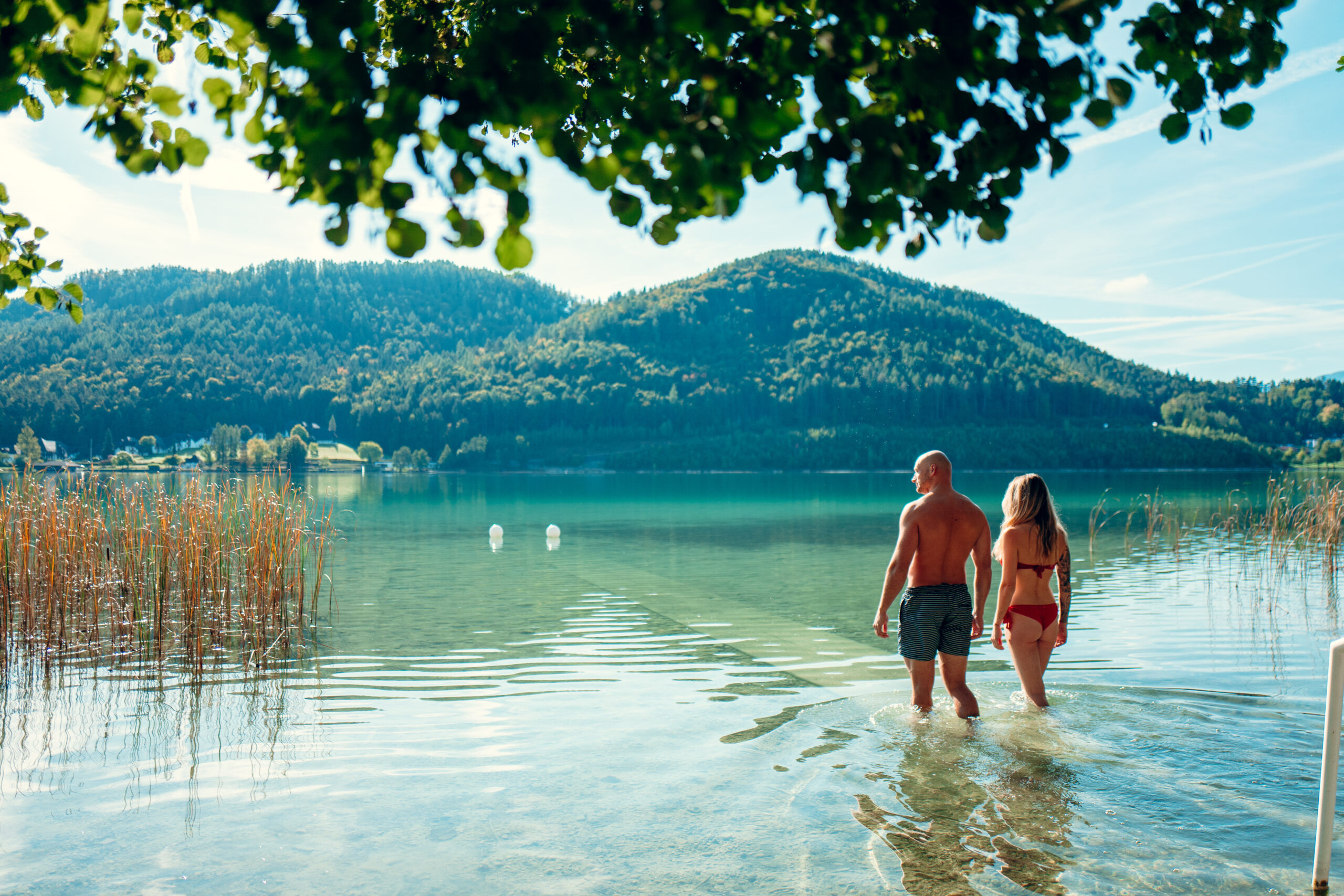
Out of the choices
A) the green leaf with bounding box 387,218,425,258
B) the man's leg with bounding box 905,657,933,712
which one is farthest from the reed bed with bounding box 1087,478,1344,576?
the green leaf with bounding box 387,218,425,258

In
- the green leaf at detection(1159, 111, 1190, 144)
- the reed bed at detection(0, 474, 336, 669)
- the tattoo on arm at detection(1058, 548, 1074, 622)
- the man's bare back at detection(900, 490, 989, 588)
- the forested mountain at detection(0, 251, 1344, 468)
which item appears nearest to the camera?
the green leaf at detection(1159, 111, 1190, 144)

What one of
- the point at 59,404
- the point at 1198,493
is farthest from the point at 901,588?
the point at 59,404

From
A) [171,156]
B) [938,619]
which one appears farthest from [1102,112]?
[938,619]

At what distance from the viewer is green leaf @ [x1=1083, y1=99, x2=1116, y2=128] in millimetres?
2490

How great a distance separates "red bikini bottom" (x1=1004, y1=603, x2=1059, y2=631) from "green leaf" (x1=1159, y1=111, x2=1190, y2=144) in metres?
4.51

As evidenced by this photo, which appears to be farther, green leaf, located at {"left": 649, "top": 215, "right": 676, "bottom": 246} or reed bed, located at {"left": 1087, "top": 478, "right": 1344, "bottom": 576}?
reed bed, located at {"left": 1087, "top": 478, "right": 1344, "bottom": 576}

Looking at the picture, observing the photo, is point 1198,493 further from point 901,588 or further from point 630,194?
point 630,194

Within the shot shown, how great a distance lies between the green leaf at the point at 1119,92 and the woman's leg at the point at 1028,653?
4.97 m

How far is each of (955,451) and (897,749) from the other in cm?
11373

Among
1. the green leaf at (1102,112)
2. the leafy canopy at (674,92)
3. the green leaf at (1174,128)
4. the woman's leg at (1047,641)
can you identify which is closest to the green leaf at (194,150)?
the leafy canopy at (674,92)

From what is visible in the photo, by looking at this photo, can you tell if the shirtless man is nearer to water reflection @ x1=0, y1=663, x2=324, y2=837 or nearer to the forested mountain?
water reflection @ x1=0, y1=663, x2=324, y2=837

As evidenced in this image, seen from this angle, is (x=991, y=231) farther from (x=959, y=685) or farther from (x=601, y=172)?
(x=959, y=685)

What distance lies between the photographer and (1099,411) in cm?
14438

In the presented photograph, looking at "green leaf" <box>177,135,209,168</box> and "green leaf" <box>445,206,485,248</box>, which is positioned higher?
"green leaf" <box>177,135,209,168</box>
